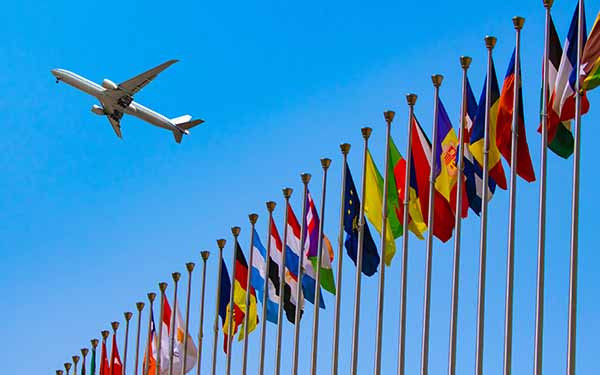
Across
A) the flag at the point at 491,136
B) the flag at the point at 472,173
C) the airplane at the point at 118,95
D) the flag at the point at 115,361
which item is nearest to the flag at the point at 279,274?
the flag at the point at 472,173

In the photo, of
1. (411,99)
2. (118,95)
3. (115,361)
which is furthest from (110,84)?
(411,99)

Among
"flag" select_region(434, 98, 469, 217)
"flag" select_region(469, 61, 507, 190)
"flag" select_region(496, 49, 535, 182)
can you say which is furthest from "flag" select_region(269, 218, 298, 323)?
"flag" select_region(496, 49, 535, 182)

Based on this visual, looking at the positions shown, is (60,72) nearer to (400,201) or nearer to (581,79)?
(400,201)

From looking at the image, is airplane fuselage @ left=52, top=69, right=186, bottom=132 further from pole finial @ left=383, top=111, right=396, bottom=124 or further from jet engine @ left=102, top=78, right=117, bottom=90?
pole finial @ left=383, top=111, right=396, bottom=124

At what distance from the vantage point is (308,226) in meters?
36.0

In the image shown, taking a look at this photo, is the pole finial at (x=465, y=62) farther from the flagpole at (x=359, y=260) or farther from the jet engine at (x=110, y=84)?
the jet engine at (x=110, y=84)

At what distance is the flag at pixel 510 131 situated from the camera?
1169 inches

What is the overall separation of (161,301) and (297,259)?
8.28m

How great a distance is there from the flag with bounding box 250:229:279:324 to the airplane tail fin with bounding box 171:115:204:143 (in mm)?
50520

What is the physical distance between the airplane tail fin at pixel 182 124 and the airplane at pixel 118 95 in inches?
37.1

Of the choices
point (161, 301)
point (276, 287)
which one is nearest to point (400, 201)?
point (276, 287)

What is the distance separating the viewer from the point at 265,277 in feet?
123

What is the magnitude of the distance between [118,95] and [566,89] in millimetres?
55705

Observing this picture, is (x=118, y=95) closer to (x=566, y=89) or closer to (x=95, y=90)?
(x=95, y=90)
